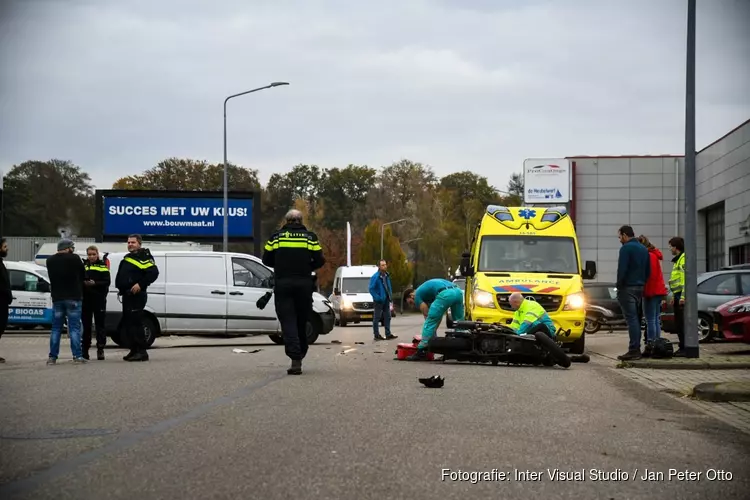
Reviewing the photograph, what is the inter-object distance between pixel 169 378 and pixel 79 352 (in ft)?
13.1

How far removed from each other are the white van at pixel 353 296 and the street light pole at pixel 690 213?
22.9 metres

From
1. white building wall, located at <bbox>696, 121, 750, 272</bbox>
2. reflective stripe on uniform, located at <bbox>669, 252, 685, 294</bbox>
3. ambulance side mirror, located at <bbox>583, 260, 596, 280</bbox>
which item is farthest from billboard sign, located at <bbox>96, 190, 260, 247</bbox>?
reflective stripe on uniform, located at <bbox>669, 252, 685, 294</bbox>

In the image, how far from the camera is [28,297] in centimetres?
2881

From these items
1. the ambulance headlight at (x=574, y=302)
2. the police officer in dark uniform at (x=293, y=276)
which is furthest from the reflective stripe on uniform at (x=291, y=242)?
the ambulance headlight at (x=574, y=302)

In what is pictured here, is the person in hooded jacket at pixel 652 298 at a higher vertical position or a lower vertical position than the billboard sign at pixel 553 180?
lower

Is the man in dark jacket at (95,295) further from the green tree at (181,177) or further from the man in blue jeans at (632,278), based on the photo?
the green tree at (181,177)

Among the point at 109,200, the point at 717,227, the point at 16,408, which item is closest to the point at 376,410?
the point at 16,408

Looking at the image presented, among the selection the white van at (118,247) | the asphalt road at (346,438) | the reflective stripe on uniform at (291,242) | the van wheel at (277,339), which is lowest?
the van wheel at (277,339)

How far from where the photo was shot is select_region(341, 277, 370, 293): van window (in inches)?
1540

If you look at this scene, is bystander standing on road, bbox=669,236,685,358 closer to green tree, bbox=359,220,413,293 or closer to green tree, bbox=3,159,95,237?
green tree, bbox=3,159,95,237

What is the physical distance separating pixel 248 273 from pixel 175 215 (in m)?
23.8

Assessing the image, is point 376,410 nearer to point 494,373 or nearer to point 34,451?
point 34,451

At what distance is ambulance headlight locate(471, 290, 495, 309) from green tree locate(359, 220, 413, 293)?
203ft

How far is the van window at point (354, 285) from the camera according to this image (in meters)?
39.1
